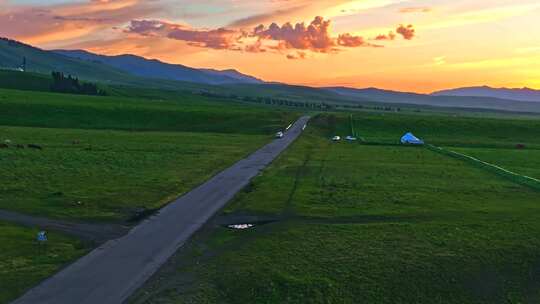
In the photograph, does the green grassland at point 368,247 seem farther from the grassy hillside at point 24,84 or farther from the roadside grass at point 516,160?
the grassy hillside at point 24,84

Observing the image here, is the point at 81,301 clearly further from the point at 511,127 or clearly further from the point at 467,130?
the point at 511,127

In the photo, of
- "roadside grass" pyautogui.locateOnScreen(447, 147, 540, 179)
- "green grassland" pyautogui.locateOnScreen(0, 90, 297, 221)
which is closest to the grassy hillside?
"green grassland" pyautogui.locateOnScreen(0, 90, 297, 221)

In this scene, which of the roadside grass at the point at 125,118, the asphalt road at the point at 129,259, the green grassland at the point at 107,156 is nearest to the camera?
the asphalt road at the point at 129,259

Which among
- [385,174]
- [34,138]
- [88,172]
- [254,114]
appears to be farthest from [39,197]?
[254,114]

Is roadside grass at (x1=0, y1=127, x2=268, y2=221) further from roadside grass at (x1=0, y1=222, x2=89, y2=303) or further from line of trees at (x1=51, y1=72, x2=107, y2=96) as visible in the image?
line of trees at (x1=51, y1=72, x2=107, y2=96)

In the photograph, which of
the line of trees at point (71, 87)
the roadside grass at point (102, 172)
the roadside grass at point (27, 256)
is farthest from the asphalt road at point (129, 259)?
the line of trees at point (71, 87)
